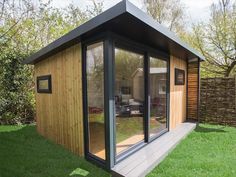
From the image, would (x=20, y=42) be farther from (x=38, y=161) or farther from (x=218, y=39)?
(x=218, y=39)

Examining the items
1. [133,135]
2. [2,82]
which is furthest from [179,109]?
[2,82]

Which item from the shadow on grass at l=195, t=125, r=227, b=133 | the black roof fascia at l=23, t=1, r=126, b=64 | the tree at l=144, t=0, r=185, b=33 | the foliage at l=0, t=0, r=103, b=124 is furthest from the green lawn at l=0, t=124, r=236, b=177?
the tree at l=144, t=0, r=185, b=33

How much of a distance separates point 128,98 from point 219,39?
9024 mm

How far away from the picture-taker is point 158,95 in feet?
18.1

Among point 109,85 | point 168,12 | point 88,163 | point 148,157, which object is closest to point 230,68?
point 168,12

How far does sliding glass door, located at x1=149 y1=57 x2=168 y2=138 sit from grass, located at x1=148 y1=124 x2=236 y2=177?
28.1 inches

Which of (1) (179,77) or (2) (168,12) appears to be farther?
(2) (168,12)

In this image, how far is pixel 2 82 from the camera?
7.62 metres

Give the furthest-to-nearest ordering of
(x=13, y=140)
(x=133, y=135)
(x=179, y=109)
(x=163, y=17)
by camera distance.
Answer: (x=163, y=17) → (x=179, y=109) → (x=13, y=140) → (x=133, y=135)

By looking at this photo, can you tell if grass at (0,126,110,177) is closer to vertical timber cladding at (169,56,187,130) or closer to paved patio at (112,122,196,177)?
paved patio at (112,122,196,177)

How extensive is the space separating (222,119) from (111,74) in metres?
5.67

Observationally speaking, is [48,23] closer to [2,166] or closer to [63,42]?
[63,42]

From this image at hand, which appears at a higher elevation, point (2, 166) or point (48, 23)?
point (48, 23)

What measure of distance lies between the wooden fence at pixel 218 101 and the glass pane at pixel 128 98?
4108mm
